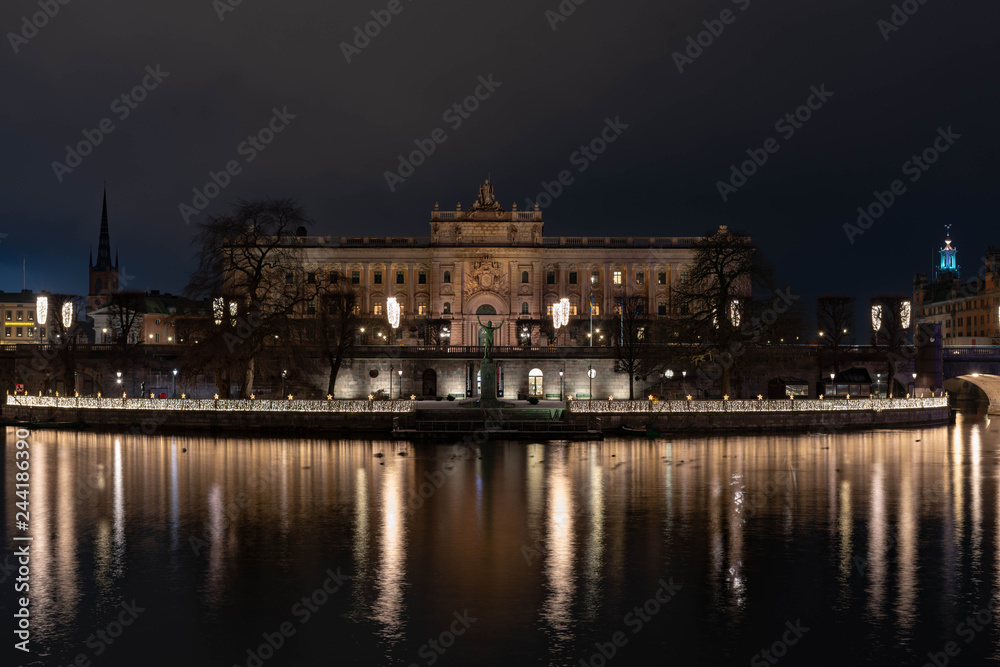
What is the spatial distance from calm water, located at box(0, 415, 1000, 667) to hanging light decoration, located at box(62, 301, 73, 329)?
50061mm

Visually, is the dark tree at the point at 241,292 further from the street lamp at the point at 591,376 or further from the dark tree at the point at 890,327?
the dark tree at the point at 890,327

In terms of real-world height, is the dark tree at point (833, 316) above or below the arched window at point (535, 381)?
above

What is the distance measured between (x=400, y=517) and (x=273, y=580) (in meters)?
8.29

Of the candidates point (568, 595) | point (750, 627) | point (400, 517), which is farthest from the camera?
point (400, 517)

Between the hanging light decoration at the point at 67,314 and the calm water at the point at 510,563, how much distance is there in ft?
164

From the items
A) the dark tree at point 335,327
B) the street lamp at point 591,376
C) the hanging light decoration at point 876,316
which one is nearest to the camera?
the dark tree at point 335,327

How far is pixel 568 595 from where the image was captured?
72.0 feet

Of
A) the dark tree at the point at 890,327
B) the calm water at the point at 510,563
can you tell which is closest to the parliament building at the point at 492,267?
the dark tree at the point at 890,327

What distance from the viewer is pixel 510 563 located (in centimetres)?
2489

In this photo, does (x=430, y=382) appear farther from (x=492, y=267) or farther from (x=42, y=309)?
(x=492, y=267)

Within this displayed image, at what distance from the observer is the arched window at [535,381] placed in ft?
276

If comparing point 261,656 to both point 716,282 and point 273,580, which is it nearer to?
point 273,580

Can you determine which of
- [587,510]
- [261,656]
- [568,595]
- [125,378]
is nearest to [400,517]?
[587,510]

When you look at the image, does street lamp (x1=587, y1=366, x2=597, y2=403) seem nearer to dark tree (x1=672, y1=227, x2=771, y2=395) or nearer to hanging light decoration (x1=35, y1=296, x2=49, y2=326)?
dark tree (x1=672, y1=227, x2=771, y2=395)
